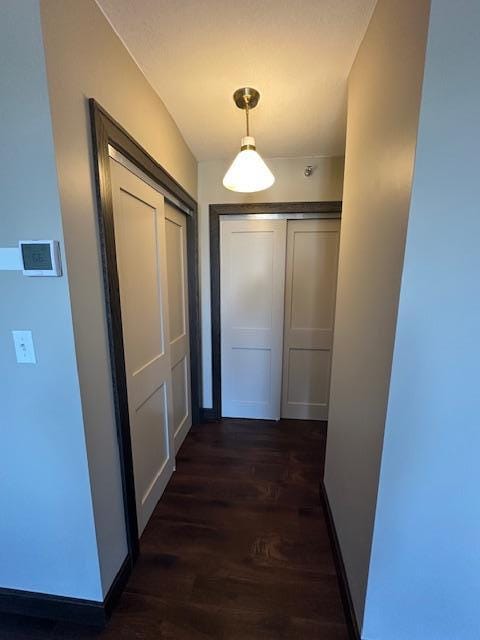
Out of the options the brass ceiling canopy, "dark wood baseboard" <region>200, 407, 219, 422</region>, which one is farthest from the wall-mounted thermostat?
"dark wood baseboard" <region>200, 407, 219, 422</region>

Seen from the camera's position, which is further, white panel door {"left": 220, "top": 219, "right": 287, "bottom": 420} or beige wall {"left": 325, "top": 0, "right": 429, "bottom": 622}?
white panel door {"left": 220, "top": 219, "right": 287, "bottom": 420}

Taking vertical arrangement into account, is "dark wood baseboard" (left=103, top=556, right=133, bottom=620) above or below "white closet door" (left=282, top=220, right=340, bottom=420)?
below

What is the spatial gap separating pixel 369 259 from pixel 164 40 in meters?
1.25

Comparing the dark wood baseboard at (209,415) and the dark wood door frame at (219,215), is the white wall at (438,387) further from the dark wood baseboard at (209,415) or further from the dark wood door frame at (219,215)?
the dark wood baseboard at (209,415)

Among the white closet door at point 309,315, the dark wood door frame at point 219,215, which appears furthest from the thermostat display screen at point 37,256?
the white closet door at point 309,315

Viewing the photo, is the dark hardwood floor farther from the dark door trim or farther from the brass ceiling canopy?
the brass ceiling canopy

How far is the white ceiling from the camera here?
3.23ft

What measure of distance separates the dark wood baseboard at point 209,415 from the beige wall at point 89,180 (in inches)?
55.3

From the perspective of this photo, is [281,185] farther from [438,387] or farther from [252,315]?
[438,387]

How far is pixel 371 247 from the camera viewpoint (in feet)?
3.25

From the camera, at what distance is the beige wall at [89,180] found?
2.69ft

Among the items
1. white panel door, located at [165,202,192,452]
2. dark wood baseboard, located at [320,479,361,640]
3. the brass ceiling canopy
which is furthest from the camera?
white panel door, located at [165,202,192,452]

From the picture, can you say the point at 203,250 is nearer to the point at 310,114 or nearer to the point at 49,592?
the point at 310,114

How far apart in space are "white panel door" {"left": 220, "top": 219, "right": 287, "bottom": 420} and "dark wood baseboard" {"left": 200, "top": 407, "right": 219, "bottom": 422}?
0.36 feet
